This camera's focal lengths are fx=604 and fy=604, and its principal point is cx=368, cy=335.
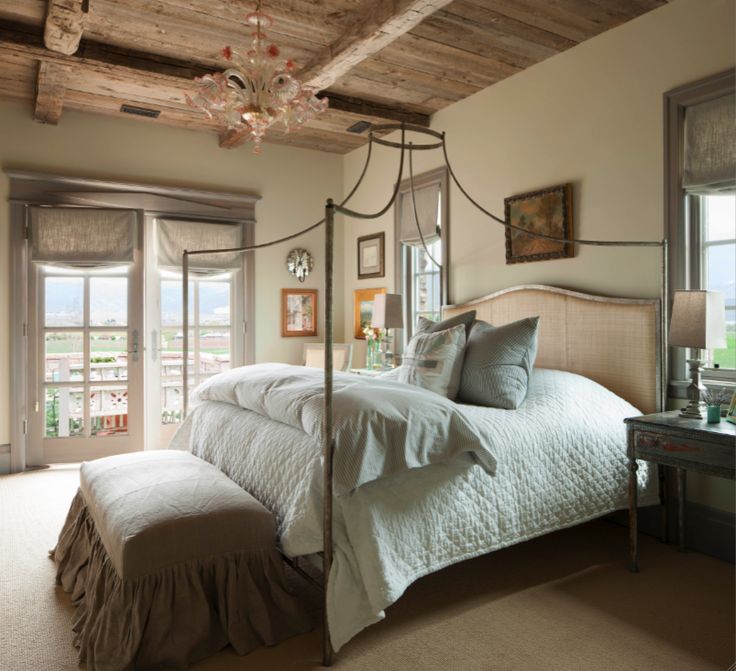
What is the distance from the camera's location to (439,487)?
2.31m

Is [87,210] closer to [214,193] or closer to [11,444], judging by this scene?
[214,193]

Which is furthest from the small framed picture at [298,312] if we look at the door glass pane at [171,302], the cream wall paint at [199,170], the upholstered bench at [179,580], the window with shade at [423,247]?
the upholstered bench at [179,580]

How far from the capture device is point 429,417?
226 cm

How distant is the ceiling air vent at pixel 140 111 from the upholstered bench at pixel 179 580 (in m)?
3.32

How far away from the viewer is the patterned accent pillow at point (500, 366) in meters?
2.90

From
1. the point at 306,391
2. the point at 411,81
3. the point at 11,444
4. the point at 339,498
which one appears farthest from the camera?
the point at 11,444

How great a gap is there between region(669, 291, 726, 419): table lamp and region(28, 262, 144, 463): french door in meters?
4.03

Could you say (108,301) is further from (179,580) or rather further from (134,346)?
(179,580)

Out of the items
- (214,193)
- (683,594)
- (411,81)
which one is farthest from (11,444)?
(683,594)

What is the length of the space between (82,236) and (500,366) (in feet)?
11.7

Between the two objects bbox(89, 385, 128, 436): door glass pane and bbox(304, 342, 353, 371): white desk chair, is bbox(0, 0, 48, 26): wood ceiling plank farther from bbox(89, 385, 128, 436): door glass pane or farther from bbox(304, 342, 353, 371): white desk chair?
bbox(304, 342, 353, 371): white desk chair

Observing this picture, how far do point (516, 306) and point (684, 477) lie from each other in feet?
4.71

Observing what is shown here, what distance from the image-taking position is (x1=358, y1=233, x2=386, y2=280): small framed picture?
17.8ft

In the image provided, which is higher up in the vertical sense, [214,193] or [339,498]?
[214,193]
